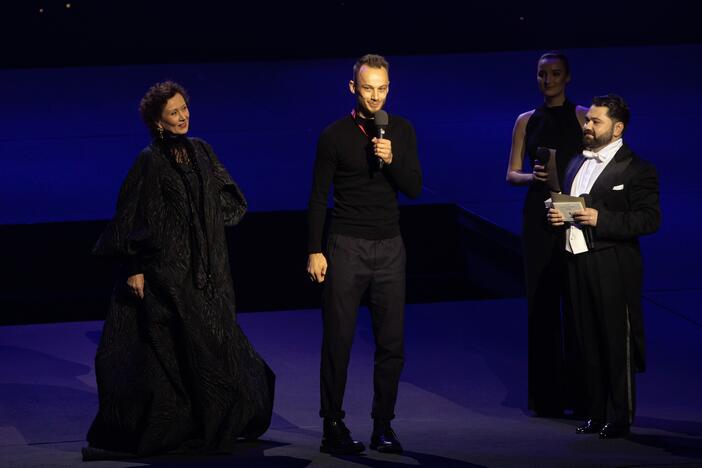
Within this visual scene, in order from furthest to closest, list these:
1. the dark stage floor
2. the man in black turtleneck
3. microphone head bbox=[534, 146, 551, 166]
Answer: microphone head bbox=[534, 146, 551, 166] < the man in black turtleneck < the dark stage floor

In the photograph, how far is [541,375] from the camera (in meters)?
5.35

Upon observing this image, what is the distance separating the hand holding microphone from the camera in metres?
4.35

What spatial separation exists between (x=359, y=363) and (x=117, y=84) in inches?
352

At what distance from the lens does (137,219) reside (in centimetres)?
464

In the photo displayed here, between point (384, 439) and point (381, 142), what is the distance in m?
1.04

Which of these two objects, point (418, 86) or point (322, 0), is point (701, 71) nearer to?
point (418, 86)

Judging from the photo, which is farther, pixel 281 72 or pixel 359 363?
pixel 281 72

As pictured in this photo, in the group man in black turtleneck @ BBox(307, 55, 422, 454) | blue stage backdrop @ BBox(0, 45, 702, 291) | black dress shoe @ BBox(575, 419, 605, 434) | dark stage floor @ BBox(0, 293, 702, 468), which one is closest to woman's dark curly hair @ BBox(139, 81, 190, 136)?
man in black turtleneck @ BBox(307, 55, 422, 454)

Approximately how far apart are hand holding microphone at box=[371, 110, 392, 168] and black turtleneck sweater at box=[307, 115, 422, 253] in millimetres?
138

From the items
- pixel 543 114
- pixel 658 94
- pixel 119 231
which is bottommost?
pixel 119 231

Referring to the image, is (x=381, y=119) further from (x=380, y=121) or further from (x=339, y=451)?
(x=339, y=451)

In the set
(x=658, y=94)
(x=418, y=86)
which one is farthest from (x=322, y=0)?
(x=658, y=94)

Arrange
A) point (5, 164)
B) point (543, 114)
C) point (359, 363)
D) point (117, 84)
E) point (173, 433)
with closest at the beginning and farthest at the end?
point (173, 433)
point (543, 114)
point (359, 363)
point (5, 164)
point (117, 84)

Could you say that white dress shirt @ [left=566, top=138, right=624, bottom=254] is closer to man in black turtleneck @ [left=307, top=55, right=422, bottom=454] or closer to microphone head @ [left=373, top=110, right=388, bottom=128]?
man in black turtleneck @ [left=307, top=55, right=422, bottom=454]
